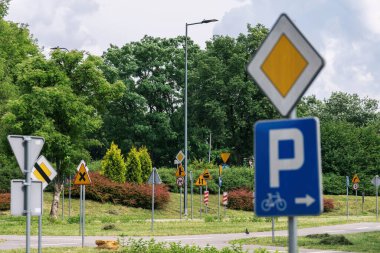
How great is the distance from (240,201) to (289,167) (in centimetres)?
5324

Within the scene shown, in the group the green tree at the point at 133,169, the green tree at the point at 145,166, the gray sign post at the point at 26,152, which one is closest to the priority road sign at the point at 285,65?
the gray sign post at the point at 26,152

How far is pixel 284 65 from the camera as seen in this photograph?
200 inches

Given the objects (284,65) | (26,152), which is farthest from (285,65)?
(26,152)

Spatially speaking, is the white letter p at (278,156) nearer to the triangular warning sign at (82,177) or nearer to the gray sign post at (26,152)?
the gray sign post at (26,152)

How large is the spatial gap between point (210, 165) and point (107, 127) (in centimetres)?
1491

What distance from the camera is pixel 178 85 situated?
266 feet

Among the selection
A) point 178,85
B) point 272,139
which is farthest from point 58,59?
point 178,85

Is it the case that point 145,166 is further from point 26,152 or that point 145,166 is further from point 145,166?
point 26,152

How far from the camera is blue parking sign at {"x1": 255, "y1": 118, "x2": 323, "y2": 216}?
A: 4.94 meters

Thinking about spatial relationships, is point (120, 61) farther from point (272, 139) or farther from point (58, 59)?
point (272, 139)

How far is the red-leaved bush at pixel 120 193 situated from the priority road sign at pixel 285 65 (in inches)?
1740

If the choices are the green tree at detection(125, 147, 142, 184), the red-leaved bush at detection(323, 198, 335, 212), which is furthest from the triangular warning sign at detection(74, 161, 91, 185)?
the red-leaved bush at detection(323, 198, 335, 212)

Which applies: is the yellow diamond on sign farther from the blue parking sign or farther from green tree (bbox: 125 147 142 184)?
green tree (bbox: 125 147 142 184)

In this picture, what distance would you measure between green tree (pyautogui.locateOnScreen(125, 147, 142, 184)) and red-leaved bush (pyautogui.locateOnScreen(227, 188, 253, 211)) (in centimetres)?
790
